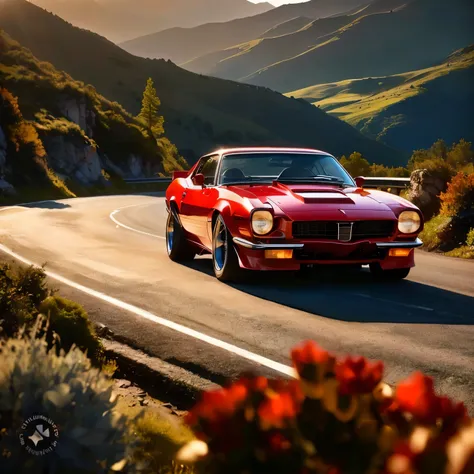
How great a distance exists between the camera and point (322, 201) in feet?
29.9

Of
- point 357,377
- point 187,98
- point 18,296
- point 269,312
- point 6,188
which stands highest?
point 357,377

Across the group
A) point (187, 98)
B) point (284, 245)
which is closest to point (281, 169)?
point (284, 245)

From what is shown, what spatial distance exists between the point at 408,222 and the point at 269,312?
8.03 ft

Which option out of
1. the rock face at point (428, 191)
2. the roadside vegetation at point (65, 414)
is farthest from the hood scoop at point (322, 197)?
the rock face at point (428, 191)

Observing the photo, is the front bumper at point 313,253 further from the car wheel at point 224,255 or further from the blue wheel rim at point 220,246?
the blue wheel rim at point 220,246

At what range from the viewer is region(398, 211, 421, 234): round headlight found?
30.3 ft

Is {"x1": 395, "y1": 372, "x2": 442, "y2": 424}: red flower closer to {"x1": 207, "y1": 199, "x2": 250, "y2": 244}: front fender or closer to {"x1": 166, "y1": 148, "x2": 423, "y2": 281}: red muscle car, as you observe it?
{"x1": 166, "y1": 148, "x2": 423, "y2": 281}: red muscle car

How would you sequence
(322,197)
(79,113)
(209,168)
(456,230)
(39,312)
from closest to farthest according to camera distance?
(39,312), (322,197), (209,168), (456,230), (79,113)

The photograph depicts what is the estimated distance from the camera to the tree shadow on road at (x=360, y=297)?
7.74 meters

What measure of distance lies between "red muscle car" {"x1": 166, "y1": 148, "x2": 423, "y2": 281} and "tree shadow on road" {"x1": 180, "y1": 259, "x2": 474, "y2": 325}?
30 centimetres

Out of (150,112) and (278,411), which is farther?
(150,112)

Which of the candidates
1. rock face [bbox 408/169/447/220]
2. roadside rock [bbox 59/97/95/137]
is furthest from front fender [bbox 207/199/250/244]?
roadside rock [bbox 59/97/95/137]

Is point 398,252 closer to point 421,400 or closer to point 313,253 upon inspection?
point 313,253

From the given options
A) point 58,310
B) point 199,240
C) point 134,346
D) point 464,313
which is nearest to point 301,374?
point 58,310
